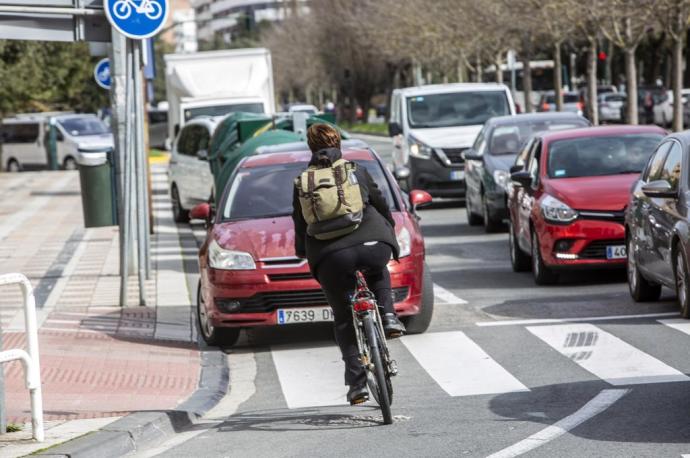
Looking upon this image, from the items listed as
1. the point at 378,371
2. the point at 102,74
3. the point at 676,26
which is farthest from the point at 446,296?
the point at 676,26

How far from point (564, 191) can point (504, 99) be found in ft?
46.0

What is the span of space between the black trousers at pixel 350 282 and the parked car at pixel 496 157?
13.3 m

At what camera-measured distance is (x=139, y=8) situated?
49.6ft

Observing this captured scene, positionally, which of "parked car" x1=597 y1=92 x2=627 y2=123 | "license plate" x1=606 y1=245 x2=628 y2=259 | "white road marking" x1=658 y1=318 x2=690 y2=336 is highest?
"license plate" x1=606 y1=245 x2=628 y2=259

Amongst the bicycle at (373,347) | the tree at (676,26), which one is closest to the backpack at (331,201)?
the bicycle at (373,347)

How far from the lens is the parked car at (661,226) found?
40.7 ft

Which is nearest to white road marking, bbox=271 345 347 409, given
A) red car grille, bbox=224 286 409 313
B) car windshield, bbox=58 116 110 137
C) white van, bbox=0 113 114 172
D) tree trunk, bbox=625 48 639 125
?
red car grille, bbox=224 286 409 313

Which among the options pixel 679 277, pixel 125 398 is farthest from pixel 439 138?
pixel 125 398

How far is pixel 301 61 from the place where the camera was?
111m

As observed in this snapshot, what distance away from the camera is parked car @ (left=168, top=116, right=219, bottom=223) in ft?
87.4

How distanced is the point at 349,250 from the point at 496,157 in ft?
47.3

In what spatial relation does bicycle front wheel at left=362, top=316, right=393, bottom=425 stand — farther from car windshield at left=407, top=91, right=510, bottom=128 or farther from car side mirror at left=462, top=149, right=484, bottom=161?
car windshield at left=407, top=91, right=510, bottom=128

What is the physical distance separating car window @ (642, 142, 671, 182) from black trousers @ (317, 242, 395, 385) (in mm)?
5344

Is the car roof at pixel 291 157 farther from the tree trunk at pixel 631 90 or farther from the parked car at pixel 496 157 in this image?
the tree trunk at pixel 631 90
